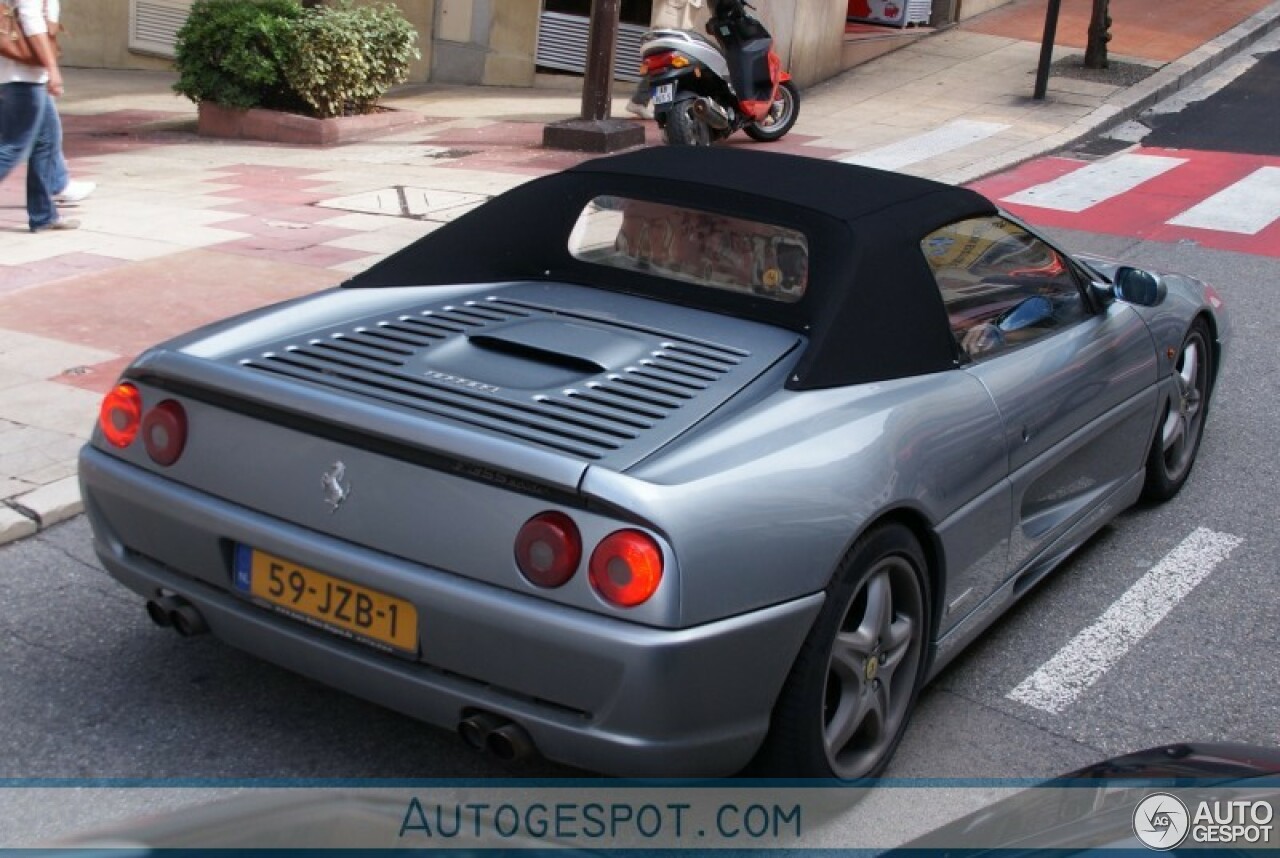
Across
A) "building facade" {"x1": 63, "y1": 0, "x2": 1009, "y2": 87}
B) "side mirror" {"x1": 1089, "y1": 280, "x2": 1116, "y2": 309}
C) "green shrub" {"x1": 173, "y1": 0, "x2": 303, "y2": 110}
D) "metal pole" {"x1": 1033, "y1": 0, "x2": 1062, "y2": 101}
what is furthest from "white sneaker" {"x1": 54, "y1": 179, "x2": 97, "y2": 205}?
"metal pole" {"x1": 1033, "y1": 0, "x2": 1062, "y2": 101}

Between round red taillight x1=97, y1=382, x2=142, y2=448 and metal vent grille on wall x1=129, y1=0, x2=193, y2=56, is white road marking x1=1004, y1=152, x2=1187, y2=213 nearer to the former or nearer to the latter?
round red taillight x1=97, y1=382, x2=142, y2=448

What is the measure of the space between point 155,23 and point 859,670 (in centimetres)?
2001

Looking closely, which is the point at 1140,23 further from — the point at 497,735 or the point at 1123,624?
the point at 497,735

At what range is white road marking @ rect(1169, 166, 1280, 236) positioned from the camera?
11734 millimetres

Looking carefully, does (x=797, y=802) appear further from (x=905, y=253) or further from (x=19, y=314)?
(x=19, y=314)

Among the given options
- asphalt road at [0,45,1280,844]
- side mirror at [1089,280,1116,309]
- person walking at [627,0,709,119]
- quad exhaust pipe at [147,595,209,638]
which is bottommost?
asphalt road at [0,45,1280,844]

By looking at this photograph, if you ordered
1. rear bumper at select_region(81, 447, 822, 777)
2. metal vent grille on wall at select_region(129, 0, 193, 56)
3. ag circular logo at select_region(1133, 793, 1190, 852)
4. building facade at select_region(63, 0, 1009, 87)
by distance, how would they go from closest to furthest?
1. ag circular logo at select_region(1133, 793, 1190, 852)
2. rear bumper at select_region(81, 447, 822, 777)
3. building facade at select_region(63, 0, 1009, 87)
4. metal vent grille on wall at select_region(129, 0, 193, 56)

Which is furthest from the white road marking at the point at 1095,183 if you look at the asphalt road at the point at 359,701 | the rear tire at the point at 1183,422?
the asphalt road at the point at 359,701

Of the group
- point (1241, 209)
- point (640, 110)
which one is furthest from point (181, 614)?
point (640, 110)

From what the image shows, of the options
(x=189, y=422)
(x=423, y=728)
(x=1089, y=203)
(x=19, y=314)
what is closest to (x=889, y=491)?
(x=423, y=728)

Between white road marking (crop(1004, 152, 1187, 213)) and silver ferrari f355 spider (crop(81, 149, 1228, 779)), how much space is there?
7726 mm

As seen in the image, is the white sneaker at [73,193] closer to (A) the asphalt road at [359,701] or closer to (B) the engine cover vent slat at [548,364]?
(A) the asphalt road at [359,701]

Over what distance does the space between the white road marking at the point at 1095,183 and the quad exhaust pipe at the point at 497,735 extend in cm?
970

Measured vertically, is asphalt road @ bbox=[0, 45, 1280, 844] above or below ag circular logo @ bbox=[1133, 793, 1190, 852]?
below
